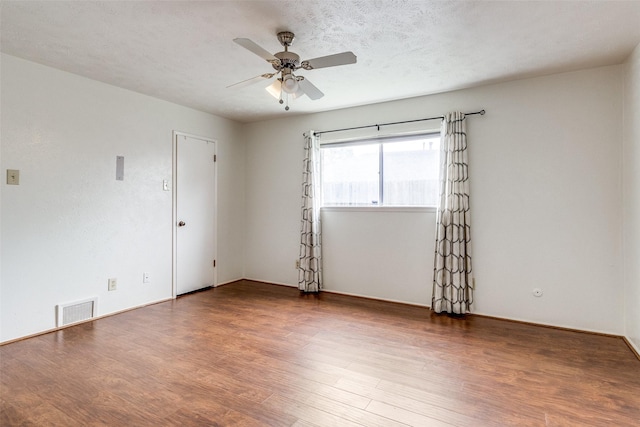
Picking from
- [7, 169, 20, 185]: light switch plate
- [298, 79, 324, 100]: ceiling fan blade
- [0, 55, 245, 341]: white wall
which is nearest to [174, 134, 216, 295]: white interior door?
[0, 55, 245, 341]: white wall

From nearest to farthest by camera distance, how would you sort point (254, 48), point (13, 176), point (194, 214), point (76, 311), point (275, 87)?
point (254, 48), point (275, 87), point (13, 176), point (76, 311), point (194, 214)

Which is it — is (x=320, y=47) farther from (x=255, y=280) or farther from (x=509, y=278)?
(x=255, y=280)

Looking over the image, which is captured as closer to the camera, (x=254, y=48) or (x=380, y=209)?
(x=254, y=48)

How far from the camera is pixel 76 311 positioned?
327 cm

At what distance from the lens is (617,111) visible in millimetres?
2975

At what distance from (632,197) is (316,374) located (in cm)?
295

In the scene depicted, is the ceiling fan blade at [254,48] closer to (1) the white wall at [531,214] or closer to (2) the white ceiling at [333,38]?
(2) the white ceiling at [333,38]

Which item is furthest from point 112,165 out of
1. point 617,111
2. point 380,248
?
point 617,111

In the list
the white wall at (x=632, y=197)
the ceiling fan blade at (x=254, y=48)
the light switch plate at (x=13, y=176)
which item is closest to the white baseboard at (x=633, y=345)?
the white wall at (x=632, y=197)

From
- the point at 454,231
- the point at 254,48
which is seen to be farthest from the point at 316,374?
the point at 254,48

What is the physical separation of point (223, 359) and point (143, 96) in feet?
10.3

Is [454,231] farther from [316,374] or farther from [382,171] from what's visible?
[316,374]

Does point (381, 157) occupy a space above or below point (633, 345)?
above

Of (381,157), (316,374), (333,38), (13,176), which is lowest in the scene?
(316,374)
